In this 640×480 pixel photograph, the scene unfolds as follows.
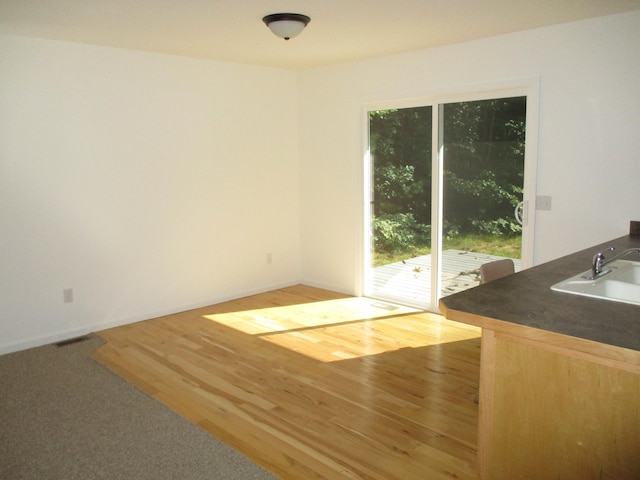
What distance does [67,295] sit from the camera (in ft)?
14.4

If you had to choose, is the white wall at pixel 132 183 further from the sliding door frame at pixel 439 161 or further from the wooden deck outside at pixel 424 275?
the wooden deck outside at pixel 424 275

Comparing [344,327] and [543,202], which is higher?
[543,202]

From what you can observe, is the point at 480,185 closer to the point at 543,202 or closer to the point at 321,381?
the point at 543,202

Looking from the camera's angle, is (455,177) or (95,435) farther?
(455,177)

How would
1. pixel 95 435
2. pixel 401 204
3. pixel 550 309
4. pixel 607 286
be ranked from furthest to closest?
pixel 401 204 < pixel 95 435 < pixel 607 286 < pixel 550 309

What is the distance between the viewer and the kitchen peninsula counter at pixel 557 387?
1610 millimetres

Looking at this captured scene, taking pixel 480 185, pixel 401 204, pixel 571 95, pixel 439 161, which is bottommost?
pixel 401 204

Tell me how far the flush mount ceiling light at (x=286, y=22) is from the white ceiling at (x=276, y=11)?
0.07m

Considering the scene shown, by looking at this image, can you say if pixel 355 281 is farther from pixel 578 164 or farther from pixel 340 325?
pixel 578 164

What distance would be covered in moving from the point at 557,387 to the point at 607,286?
0.77m

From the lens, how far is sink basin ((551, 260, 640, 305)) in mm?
2133

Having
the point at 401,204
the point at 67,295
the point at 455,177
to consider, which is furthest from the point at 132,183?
the point at 455,177

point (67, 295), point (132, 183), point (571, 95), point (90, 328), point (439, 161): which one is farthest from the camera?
point (439, 161)

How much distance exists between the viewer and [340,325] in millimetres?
4656
